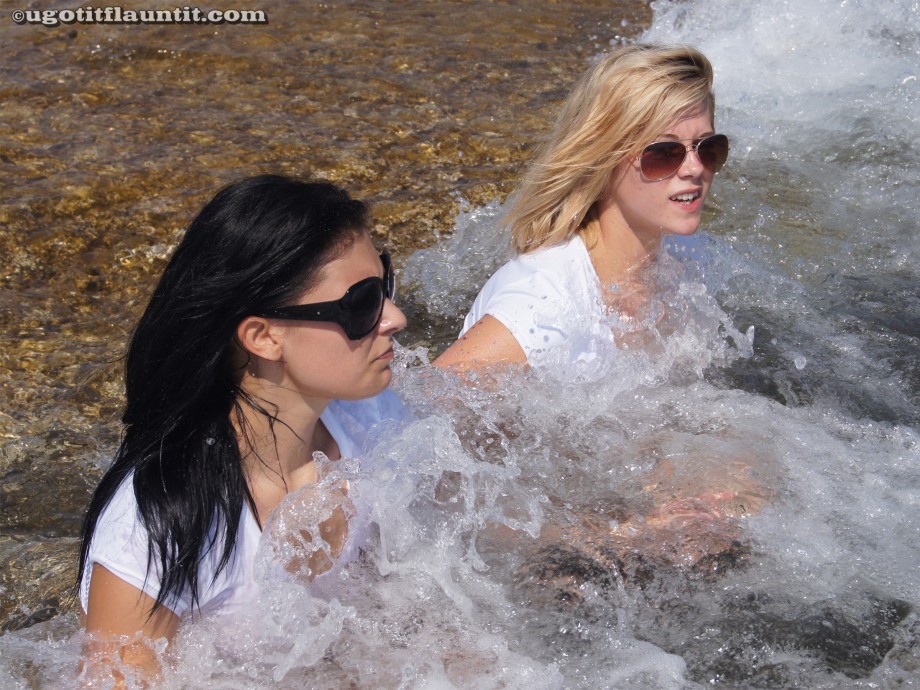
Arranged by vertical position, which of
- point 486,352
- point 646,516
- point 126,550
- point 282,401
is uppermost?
point 282,401

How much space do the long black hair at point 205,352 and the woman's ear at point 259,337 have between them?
2 cm

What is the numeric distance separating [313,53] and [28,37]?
195 cm

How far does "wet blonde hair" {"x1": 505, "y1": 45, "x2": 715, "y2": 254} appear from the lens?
138 inches

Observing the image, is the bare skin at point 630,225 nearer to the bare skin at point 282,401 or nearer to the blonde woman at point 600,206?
the blonde woman at point 600,206

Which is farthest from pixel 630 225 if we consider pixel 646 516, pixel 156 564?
pixel 156 564

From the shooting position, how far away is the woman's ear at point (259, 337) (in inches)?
91.9

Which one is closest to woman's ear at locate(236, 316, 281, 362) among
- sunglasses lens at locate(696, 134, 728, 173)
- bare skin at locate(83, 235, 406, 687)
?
bare skin at locate(83, 235, 406, 687)

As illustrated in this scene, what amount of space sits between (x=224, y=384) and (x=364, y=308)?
379 mm

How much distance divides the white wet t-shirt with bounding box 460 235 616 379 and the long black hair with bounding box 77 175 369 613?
1.11 m

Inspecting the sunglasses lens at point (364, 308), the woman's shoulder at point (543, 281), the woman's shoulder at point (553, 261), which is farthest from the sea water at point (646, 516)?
the sunglasses lens at point (364, 308)

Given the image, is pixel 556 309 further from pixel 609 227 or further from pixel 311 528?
pixel 311 528

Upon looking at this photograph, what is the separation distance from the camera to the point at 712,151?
3627 mm

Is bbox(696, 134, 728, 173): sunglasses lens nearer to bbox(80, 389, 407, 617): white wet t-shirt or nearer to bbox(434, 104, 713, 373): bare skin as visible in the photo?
bbox(434, 104, 713, 373): bare skin

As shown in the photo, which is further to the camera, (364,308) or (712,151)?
(712,151)
